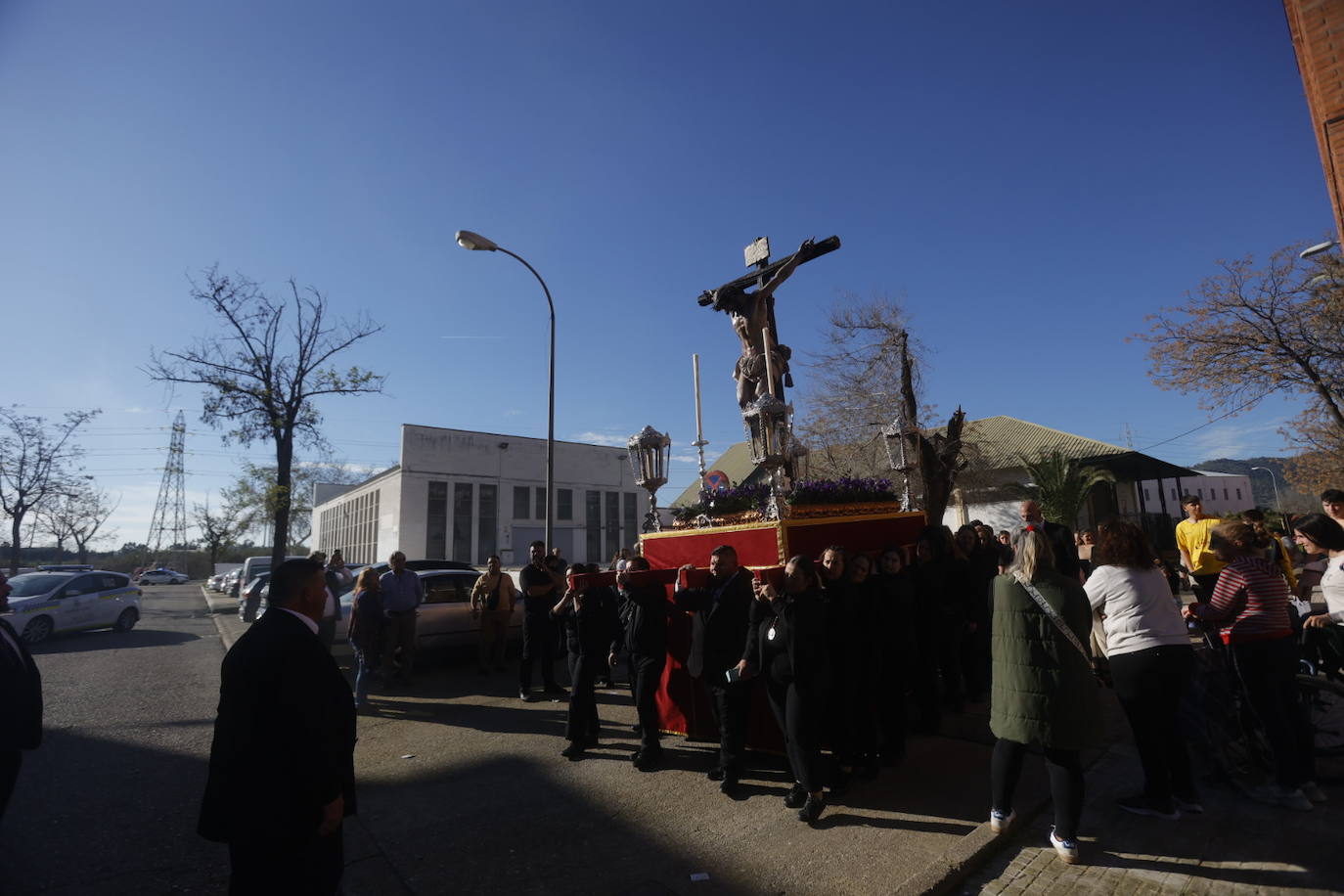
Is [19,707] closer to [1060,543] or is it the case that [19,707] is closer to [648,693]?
[648,693]

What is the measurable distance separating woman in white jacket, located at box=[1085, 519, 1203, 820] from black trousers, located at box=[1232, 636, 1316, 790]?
542mm

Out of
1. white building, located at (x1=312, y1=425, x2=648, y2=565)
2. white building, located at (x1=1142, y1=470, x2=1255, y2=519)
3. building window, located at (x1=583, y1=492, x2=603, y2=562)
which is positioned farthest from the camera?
white building, located at (x1=1142, y1=470, x2=1255, y2=519)

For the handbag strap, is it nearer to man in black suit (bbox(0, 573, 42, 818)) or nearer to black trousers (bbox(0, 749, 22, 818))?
man in black suit (bbox(0, 573, 42, 818))

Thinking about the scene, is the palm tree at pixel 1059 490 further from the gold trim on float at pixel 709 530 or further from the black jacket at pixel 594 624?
the black jacket at pixel 594 624

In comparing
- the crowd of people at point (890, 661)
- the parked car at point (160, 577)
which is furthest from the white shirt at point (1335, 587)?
the parked car at point (160, 577)

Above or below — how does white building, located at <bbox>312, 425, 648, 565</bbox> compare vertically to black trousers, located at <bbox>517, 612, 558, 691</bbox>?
above

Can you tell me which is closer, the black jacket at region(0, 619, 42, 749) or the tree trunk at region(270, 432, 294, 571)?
the black jacket at region(0, 619, 42, 749)

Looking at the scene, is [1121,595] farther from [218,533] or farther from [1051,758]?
[218,533]

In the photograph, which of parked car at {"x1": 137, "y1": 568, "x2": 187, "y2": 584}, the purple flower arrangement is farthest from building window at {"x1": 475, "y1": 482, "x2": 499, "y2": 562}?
parked car at {"x1": 137, "y1": 568, "x2": 187, "y2": 584}

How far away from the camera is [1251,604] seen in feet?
14.1

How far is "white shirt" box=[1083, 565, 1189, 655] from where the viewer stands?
4.08 meters

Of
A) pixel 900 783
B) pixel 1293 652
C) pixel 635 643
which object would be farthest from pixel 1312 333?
pixel 635 643

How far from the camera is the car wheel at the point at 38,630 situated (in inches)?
573

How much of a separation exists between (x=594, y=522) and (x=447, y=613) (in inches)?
1034
